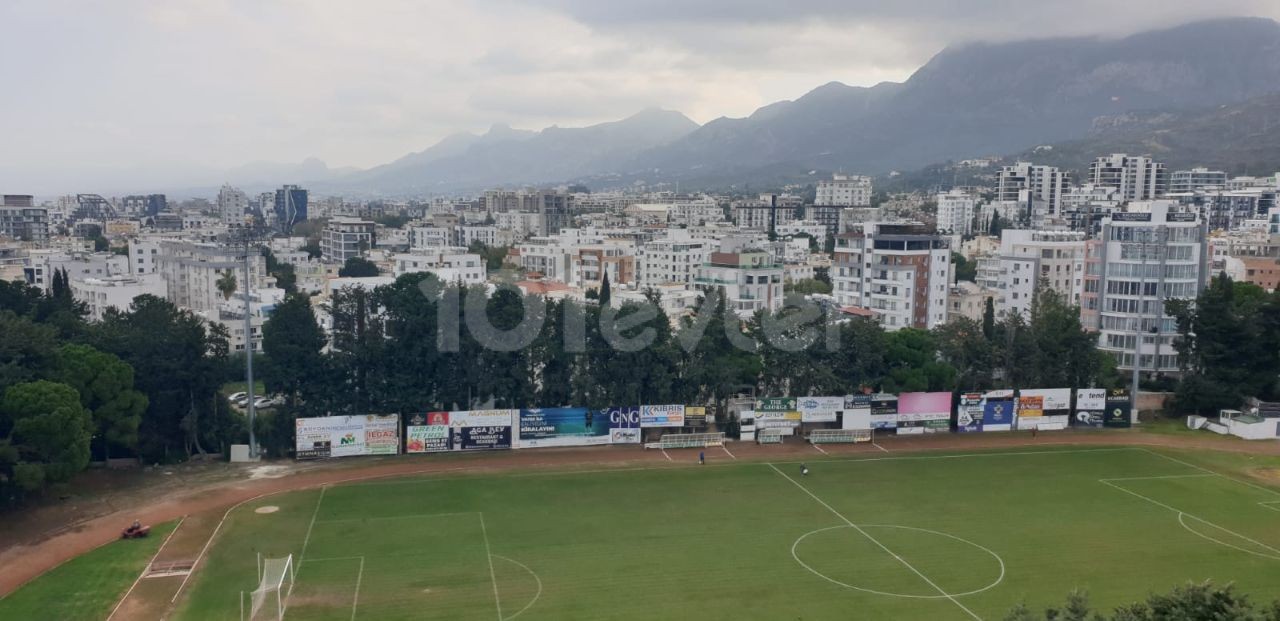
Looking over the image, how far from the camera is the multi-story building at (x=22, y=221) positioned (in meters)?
115

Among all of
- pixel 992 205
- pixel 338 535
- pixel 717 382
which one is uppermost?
pixel 992 205

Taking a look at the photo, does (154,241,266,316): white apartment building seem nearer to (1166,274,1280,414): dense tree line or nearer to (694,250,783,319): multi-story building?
(694,250,783,319): multi-story building

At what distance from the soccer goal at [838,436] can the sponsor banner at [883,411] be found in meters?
0.60

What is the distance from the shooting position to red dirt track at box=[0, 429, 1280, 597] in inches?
917

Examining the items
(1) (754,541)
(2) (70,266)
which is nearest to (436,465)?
(1) (754,541)

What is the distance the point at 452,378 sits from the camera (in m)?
33.4

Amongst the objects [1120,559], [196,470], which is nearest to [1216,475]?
[1120,559]

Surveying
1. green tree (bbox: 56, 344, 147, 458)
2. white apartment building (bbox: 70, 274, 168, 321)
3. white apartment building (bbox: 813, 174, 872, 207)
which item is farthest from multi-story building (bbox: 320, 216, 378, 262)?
white apartment building (bbox: 813, 174, 872, 207)

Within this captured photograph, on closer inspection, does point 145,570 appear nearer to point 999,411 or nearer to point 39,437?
point 39,437

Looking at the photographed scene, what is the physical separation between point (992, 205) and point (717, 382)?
117394mm

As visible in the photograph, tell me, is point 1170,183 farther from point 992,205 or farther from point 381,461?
point 381,461

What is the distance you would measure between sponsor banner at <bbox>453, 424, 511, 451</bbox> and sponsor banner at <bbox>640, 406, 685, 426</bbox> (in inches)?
198

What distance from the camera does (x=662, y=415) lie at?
112 feet

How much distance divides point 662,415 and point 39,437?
1949 centimetres
